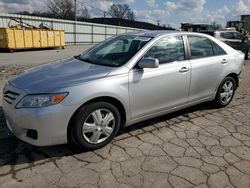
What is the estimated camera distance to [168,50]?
3914 mm

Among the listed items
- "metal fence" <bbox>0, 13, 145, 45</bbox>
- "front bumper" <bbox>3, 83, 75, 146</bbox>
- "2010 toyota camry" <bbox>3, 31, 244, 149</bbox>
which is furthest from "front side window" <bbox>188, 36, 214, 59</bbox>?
"metal fence" <bbox>0, 13, 145, 45</bbox>

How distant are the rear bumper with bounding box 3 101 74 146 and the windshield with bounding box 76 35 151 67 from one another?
106 cm

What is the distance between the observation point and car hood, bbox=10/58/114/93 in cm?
293

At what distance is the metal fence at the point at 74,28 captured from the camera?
810 inches

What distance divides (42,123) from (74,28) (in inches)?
971

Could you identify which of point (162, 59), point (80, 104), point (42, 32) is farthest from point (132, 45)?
point (42, 32)

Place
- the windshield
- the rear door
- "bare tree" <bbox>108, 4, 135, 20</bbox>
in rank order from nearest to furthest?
the windshield, the rear door, "bare tree" <bbox>108, 4, 135, 20</bbox>

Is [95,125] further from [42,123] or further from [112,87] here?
[42,123]

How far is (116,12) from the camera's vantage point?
244 ft

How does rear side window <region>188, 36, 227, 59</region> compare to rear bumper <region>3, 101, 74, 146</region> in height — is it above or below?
above

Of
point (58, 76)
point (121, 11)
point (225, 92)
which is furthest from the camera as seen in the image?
point (121, 11)

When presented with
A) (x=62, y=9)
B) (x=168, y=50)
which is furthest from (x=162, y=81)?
(x=62, y=9)


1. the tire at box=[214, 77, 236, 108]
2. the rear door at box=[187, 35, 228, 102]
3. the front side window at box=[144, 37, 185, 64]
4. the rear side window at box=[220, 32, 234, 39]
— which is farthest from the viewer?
the rear side window at box=[220, 32, 234, 39]

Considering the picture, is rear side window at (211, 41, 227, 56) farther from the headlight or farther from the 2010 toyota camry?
the headlight
